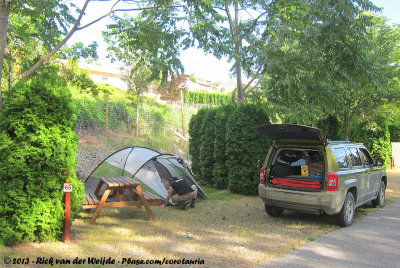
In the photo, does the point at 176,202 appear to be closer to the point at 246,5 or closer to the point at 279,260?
the point at 279,260

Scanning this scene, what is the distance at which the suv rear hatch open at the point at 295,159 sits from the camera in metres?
6.46

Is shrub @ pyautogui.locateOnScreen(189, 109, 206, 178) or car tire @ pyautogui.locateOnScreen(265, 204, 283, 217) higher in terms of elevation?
shrub @ pyautogui.locateOnScreen(189, 109, 206, 178)

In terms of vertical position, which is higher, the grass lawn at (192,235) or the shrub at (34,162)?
the shrub at (34,162)

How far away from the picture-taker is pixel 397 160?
18.9m

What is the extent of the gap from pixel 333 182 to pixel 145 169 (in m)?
4.81

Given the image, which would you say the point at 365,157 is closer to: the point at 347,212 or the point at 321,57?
the point at 347,212

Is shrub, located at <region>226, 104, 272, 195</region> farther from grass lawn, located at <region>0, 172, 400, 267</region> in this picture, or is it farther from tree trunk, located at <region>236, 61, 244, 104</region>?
grass lawn, located at <region>0, 172, 400, 267</region>

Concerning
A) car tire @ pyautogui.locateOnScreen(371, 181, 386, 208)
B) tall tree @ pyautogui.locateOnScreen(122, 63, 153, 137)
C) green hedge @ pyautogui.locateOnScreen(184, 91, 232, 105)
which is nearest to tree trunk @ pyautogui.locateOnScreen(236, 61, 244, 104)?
car tire @ pyautogui.locateOnScreen(371, 181, 386, 208)

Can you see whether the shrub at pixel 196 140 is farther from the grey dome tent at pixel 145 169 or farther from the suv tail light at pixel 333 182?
the suv tail light at pixel 333 182

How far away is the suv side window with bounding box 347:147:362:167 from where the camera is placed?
712cm

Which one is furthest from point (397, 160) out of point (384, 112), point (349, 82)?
point (349, 82)

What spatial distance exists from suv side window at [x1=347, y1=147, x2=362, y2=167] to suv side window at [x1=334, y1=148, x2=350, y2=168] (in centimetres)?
33

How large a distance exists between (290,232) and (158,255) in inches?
112

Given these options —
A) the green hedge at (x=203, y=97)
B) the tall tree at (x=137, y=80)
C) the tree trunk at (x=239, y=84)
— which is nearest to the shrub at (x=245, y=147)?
the tree trunk at (x=239, y=84)
